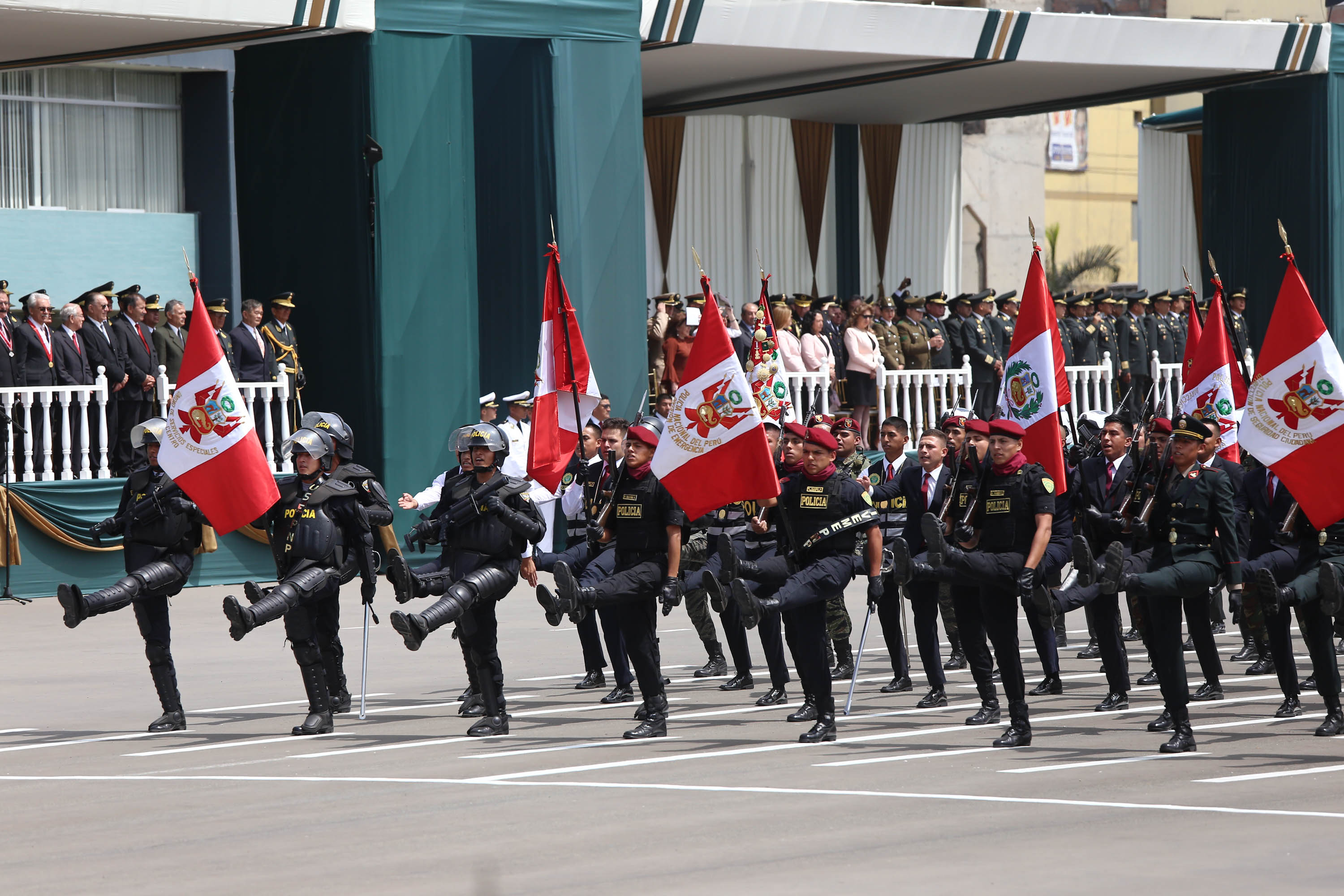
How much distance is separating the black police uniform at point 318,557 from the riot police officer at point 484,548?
42 centimetres

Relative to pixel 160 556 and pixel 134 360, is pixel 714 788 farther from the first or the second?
pixel 134 360

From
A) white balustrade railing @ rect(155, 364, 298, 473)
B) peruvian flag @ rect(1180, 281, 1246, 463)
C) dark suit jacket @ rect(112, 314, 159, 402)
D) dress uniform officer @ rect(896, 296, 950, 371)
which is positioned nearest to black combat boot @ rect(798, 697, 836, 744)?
peruvian flag @ rect(1180, 281, 1246, 463)

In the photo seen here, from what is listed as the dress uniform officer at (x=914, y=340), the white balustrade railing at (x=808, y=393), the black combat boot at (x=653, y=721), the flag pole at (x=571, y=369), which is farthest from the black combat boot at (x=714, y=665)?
the dress uniform officer at (x=914, y=340)

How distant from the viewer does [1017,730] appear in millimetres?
10828

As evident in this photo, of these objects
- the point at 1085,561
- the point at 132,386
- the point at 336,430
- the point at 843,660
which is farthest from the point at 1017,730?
the point at 132,386

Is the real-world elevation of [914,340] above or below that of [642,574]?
above

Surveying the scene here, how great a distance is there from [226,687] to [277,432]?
7.16 metres

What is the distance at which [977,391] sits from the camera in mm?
25922

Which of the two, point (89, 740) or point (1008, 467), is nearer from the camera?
point (1008, 467)

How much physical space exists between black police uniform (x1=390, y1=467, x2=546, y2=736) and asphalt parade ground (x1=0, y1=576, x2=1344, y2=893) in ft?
1.20

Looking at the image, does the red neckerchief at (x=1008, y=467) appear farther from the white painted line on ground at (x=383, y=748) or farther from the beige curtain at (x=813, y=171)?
the beige curtain at (x=813, y=171)

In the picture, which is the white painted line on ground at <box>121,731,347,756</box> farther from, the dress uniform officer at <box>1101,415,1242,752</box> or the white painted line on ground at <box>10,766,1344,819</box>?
the dress uniform officer at <box>1101,415,1242,752</box>

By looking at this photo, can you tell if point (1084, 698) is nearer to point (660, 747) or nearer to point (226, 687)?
point (660, 747)

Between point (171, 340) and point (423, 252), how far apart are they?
288 cm
